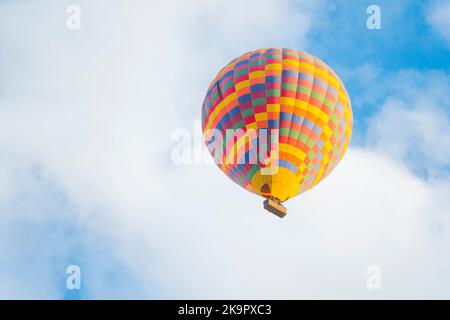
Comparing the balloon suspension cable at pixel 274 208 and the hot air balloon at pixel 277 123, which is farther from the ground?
the hot air balloon at pixel 277 123

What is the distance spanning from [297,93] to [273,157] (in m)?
2.34

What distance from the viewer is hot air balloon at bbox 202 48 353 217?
2744 centimetres

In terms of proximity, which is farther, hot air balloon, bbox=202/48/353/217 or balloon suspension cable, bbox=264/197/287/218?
hot air balloon, bbox=202/48/353/217

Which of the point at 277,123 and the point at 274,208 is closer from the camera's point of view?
the point at 274,208

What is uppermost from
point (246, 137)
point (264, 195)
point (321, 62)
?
point (321, 62)

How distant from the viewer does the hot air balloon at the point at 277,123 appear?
27.4 meters

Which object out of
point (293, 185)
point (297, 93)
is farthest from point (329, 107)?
point (293, 185)

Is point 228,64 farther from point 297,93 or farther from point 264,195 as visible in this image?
point 264,195

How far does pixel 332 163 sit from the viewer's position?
2895 centimetres

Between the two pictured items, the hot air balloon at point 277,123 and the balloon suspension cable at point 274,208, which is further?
the hot air balloon at point 277,123

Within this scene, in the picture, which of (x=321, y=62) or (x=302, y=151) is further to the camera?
(x=321, y=62)

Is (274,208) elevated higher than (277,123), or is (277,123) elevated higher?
(277,123)

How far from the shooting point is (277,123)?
27578mm

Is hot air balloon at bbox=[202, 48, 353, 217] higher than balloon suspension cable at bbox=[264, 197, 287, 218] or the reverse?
higher
